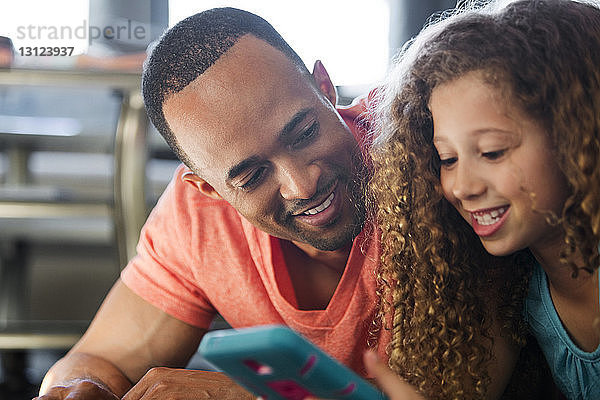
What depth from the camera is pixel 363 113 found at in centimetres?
79

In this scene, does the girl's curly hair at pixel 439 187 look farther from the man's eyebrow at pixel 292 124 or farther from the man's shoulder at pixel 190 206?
the man's shoulder at pixel 190 206

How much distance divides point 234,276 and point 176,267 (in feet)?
0.26

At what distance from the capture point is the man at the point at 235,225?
72 cm

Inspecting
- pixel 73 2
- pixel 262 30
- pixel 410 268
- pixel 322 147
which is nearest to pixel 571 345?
pixel 410 268

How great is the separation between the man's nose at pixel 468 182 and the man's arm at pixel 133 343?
401 mm

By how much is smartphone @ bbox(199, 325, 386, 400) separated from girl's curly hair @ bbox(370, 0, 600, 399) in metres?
0.22

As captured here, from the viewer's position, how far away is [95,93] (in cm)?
106

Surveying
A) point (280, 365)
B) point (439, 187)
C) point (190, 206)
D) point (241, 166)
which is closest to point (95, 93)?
point (190, 206)

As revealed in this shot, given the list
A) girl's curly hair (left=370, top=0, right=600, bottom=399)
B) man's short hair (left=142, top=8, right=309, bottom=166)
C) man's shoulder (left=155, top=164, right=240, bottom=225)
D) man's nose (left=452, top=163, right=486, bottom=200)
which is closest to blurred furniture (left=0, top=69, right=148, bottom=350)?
man's shoulder (left=155, top=164, right=240, bottom=225)

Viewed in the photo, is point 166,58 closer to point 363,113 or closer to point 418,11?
point 363,113

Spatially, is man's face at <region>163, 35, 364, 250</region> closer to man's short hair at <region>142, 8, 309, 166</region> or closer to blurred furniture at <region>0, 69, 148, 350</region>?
man's short hair at <region>142, 8, 309, 166</region>

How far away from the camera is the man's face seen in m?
0.72

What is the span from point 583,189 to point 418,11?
47cm

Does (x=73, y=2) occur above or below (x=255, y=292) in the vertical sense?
above
